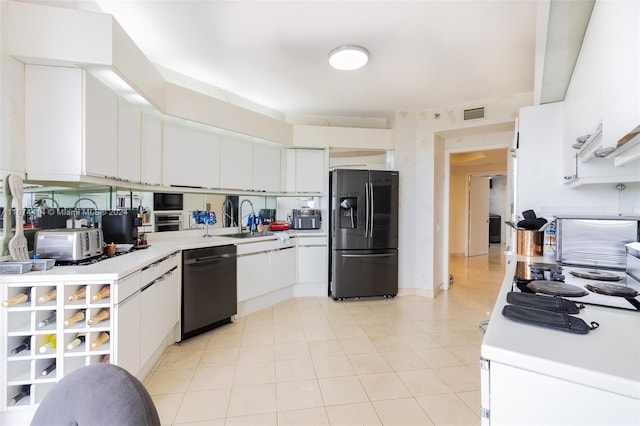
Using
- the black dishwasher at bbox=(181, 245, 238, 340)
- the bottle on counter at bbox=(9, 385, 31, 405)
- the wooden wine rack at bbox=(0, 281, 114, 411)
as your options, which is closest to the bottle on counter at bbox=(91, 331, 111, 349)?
the wooden wine rack at bbox=(0, 281, 114, 411)

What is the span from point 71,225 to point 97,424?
2.26 m

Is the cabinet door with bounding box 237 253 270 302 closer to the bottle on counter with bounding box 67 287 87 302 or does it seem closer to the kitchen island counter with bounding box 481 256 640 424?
the bottle on counter with bounding box 67 287 87 302

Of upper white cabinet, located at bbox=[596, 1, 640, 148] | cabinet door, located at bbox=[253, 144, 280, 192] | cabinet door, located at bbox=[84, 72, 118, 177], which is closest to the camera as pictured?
upper white cabinet, located at bbox=[596, 1, 640, 148]

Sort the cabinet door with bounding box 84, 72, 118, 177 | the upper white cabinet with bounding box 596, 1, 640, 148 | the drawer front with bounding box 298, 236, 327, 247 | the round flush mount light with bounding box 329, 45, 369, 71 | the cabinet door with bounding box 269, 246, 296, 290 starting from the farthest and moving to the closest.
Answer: the drawer front with bounding box 298, 236, 327, 247, the cabinet door with bounding box 269, 246, 296, 290, the round flush mount light with bounding box 329, 45, 369, 71, the cabinet door with bounding box 84, 72, 118, 177, the upper white cabinet with bounding box 596, 1, 640, 148

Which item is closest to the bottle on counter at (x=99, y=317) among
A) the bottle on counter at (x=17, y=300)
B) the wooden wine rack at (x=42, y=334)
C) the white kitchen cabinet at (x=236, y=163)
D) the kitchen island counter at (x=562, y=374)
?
the wooden wine rack at (x=42, y=334)

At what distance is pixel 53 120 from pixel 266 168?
7.60ft

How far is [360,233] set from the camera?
3.94 m

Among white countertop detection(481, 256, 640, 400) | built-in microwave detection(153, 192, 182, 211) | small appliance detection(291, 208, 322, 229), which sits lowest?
white countertop detection(481, 256, 640, 400)

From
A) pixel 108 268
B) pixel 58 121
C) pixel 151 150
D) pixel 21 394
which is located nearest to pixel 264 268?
pixel 151 150

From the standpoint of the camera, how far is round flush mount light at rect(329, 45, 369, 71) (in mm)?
2559

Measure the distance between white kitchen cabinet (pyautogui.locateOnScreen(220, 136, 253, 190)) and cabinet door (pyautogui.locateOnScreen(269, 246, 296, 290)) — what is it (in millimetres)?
946

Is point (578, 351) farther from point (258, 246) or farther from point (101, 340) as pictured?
point (258, 246)

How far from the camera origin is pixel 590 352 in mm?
731

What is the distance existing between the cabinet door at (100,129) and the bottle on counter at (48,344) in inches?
38.9
